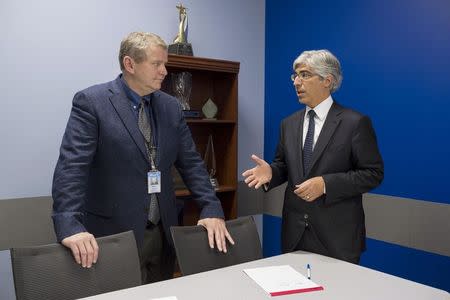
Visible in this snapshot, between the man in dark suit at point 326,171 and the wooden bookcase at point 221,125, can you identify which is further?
the wooden bookcase at point 221,125

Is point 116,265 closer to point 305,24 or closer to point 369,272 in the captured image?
point 369,272

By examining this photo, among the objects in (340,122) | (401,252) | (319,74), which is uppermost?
(319,74)

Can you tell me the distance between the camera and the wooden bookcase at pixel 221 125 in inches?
142

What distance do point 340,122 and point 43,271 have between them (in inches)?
63.3

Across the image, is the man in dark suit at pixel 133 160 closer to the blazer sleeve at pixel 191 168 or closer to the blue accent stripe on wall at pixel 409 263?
the blazer sleeve at pixel 191 168

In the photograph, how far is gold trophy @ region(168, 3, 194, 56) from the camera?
338 centimetres

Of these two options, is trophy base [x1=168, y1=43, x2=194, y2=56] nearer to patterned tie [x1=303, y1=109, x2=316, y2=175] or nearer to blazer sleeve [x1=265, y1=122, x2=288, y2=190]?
blazer sleeve [x1=265, y1=122, x2=288, y2=190]

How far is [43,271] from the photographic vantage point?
5.36ft

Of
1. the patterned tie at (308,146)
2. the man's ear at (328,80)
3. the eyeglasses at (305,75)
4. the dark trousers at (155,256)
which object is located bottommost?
the dark trousers at (155,256)

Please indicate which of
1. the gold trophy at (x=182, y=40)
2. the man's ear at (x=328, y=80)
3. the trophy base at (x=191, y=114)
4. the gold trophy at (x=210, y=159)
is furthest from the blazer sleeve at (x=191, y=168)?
the gold trophy at (x=210, y=159)

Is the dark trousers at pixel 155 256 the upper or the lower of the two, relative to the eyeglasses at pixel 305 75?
lower

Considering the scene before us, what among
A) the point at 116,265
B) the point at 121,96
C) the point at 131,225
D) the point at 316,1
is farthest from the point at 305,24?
the point at 116,265

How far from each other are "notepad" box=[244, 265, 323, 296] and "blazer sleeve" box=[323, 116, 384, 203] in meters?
0.55

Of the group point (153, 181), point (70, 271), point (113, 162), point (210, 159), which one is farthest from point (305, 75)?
point (70, 271)
